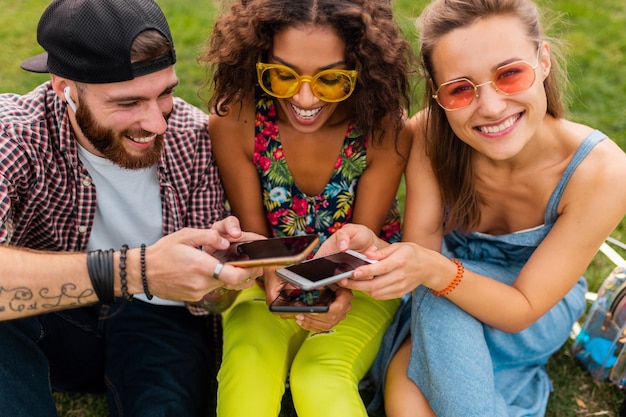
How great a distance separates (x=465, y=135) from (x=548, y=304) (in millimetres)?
848

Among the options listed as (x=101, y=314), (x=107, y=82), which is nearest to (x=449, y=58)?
(x=107, y=82)

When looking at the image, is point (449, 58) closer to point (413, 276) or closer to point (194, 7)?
point (413, 276)

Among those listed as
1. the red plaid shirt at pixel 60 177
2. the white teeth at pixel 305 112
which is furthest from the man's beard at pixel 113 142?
the white teeth at pixel 305 112

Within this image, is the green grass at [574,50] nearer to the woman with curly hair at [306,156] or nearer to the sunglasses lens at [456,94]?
the woman with curly hair at [306,156]

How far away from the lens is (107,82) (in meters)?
2.94

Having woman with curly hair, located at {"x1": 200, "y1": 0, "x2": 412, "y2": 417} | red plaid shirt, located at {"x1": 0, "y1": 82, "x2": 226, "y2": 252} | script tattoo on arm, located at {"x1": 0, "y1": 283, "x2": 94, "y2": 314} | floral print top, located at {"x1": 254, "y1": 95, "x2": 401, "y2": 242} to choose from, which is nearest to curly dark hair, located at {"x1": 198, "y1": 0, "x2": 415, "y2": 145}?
woman with curly hair, located at {"x1": 200, "y1": 0, "x2": 412, "y2": 417}

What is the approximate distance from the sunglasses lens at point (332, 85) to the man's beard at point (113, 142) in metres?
0.76

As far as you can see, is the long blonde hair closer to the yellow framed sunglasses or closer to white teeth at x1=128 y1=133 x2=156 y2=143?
the yellow framed sunglasses

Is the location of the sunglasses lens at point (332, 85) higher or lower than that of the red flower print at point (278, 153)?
higher

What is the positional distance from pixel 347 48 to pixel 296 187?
2.55ft

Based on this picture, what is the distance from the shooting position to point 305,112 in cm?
317

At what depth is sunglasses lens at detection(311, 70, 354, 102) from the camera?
3004mm

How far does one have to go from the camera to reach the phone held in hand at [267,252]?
2619mm

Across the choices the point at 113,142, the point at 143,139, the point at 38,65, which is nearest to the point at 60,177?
the point at 113,142
